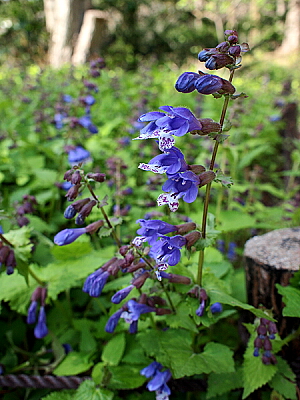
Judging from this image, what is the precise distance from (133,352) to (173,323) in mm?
471

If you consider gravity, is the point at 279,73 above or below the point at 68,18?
below

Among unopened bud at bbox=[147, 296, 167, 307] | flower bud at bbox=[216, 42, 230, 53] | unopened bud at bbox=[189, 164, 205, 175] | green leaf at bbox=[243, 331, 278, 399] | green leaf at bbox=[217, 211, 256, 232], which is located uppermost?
flower bud at bbox=[216, 42, 230, 53]

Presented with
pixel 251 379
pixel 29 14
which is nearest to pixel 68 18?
pixel 29 14

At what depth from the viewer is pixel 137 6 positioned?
2277 cm

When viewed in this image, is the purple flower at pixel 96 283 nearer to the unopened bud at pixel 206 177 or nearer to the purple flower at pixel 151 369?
the purple flower at pixel 151 369

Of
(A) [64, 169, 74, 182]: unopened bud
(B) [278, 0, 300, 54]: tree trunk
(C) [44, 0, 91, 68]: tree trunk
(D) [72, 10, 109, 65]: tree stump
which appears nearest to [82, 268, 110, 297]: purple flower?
(A) [64, 169, 74, 182]: unopened bud

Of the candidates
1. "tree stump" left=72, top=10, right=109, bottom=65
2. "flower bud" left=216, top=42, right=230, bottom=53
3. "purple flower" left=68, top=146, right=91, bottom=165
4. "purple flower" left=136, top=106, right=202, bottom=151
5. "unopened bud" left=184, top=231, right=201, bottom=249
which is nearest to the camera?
"purple flower" left=136, top=106, right=202, bottom=151

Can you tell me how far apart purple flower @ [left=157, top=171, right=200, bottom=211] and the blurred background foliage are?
15442 millimetres

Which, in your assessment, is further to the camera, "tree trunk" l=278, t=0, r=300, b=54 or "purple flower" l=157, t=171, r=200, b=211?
"tree trunk" l=278, t=0, r=300, b=54

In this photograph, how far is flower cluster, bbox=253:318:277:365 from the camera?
1.63m

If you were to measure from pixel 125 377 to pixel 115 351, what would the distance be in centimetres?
14

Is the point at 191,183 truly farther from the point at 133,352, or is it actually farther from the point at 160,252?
the point at 133,352

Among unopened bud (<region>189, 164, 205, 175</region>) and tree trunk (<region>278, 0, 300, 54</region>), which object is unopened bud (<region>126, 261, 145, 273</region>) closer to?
unopened bud (<region>189, 164, 205, 175</region>)

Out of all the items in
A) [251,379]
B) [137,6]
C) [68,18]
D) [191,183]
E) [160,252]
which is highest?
[137,6]
